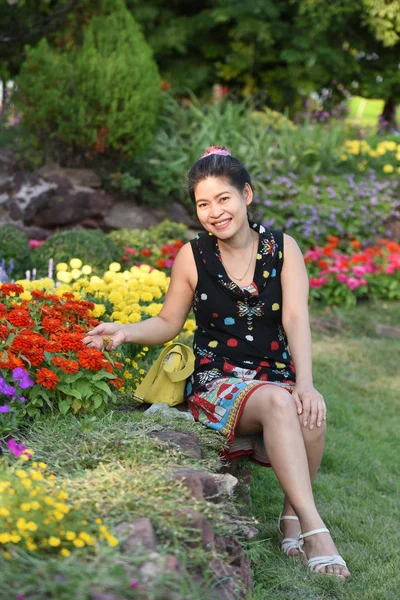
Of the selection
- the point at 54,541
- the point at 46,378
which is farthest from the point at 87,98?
the point at 54,541

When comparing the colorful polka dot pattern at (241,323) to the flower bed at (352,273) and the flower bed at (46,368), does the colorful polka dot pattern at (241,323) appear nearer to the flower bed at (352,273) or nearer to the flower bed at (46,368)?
the flower bed at (46,368)

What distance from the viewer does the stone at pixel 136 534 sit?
2.03m

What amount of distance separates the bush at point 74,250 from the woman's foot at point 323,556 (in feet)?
10.5

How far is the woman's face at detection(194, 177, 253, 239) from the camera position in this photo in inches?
127

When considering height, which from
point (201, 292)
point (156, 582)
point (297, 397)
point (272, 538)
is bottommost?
point (272, 538)

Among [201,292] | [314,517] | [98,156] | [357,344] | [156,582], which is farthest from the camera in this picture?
[98,156]

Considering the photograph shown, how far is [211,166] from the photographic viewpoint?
3.23m

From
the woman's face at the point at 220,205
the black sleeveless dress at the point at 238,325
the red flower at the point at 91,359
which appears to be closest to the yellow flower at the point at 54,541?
the red flower at the point at 91,359

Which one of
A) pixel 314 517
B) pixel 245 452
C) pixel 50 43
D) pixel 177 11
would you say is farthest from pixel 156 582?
pixel 177 11

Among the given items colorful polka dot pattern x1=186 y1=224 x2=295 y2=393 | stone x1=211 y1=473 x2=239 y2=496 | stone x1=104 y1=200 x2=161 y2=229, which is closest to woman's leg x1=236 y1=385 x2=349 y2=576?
stone x1=211 y1=473 x2=239 y2=496

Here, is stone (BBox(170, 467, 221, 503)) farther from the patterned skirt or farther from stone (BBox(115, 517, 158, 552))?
the patterned skirt

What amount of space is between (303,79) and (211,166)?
7.76m

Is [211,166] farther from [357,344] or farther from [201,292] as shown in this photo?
[357,344]

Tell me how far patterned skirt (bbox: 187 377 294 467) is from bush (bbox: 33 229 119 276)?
2.65m
